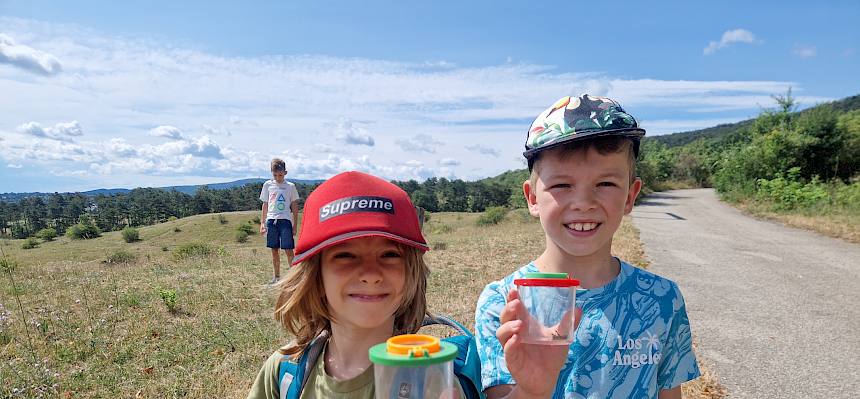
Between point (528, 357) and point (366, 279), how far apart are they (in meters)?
0.56

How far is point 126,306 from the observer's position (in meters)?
7.06

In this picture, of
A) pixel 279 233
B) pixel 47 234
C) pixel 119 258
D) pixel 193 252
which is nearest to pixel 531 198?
pixel 279 233

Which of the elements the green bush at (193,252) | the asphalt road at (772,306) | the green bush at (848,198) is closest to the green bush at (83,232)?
the green bush at (193,252)

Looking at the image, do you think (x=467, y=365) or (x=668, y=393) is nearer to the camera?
(x=467, y=365)

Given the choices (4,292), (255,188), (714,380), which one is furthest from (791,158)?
(255,188)

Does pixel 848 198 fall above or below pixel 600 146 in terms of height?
below

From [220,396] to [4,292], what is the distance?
648 cm

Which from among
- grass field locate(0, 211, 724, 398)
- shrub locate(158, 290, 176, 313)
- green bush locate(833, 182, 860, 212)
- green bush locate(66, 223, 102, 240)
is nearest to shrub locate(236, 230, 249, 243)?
green bush locate(66, 223, 102, 240)

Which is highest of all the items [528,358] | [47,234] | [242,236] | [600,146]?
[600,146]

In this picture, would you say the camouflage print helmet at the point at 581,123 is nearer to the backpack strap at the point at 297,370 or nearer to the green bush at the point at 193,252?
the backpack strap at the point at 297,370

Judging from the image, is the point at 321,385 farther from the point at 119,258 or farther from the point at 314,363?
the point at 119,258

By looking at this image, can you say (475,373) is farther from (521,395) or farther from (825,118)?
(825,118)

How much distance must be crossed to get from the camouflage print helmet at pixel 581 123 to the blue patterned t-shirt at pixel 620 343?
488 mm

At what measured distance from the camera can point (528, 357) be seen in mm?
1431
